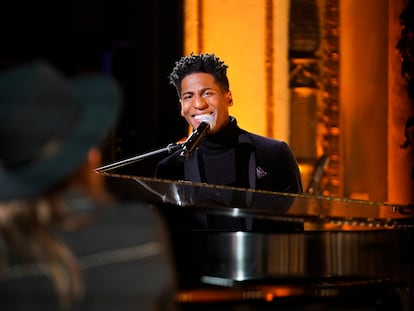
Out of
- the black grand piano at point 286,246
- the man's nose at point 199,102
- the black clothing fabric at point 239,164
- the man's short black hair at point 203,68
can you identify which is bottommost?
the black grand piano at point 286,246

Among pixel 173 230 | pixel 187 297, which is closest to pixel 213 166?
pixel 173 230

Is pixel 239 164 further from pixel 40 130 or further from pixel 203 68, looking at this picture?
pixel 40 130

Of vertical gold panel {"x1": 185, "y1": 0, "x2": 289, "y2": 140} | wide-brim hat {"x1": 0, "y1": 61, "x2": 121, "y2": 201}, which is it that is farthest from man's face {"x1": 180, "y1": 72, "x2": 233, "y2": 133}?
wide-brim hat {"x1": 0, "y1": 61, "x2": 121, "y2": 201}

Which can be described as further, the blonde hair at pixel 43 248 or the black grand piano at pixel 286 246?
the black grand piano at pixel 286 246

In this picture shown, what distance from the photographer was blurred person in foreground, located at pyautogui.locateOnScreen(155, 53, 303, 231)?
13.0 ft

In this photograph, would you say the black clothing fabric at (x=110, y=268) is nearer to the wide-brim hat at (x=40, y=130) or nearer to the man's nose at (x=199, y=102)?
the wide-brim hat at (x=40, y=130)

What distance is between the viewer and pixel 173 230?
3.62 metres

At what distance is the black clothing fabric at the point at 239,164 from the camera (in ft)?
13.0

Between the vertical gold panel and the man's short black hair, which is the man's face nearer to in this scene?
the man's short black hair

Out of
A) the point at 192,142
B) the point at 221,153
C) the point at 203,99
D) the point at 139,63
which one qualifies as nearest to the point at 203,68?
the point at 203,99

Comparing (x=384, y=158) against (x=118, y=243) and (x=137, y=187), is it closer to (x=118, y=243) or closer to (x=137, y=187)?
(x=137, y=187)

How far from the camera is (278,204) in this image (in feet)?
10.7

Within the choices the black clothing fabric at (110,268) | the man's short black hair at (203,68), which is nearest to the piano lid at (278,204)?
the man's short black hair at (203,68)

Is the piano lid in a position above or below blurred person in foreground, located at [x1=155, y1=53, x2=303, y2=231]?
below
